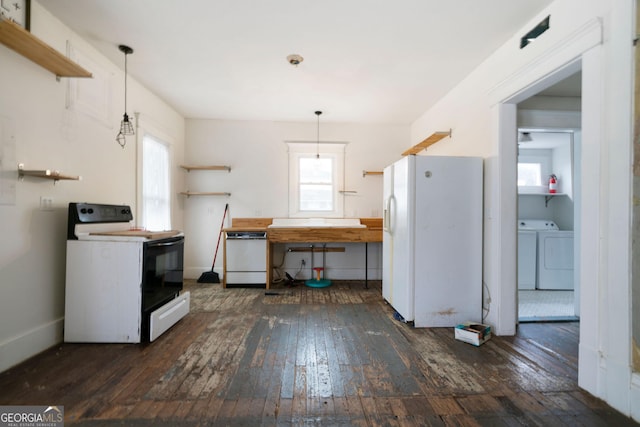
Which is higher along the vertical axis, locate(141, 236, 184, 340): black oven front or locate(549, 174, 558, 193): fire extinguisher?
locate(549, 174, 558, 193): fire extinguisher

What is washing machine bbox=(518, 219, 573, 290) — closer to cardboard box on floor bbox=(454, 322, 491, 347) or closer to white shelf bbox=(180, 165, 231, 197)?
cardboard box on floor bbox=(454, 322, 491, 347)

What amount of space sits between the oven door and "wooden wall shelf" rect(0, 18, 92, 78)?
1382mm

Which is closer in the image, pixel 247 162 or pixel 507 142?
pixel 507 142

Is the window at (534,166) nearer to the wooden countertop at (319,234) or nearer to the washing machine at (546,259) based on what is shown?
the washing machine at (546,259)

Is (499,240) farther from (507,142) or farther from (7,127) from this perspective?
(7,127)

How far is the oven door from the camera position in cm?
220

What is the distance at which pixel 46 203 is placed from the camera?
2.05m

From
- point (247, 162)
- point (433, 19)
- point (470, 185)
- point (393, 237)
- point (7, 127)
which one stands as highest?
point (433, 19)

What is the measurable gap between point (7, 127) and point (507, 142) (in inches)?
146

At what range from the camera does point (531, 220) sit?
15.0 ft

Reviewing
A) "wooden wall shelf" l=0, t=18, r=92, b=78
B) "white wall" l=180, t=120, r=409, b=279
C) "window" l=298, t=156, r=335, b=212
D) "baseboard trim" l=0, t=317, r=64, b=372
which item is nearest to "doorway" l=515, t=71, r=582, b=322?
"white wall" l=180, t=120, r=409, b=279

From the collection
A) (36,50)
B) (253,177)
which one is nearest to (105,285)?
(36,50)

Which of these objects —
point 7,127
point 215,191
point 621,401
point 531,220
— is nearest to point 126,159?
point 7,127

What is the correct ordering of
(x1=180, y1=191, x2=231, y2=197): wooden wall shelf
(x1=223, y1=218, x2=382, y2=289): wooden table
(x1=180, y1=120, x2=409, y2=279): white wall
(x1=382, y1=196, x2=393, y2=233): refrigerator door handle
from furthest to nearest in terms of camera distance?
(x1=180, y1=120, x2=409, y2=279): white wall, (x1=180, y1=191, x2=231, y2=197): wooden wall shelf, (x1=223, y1=218, x2=382, y2=289): wooden table, (x1=382, y1=196, x2=393, y2=233): refrigerator door handle
